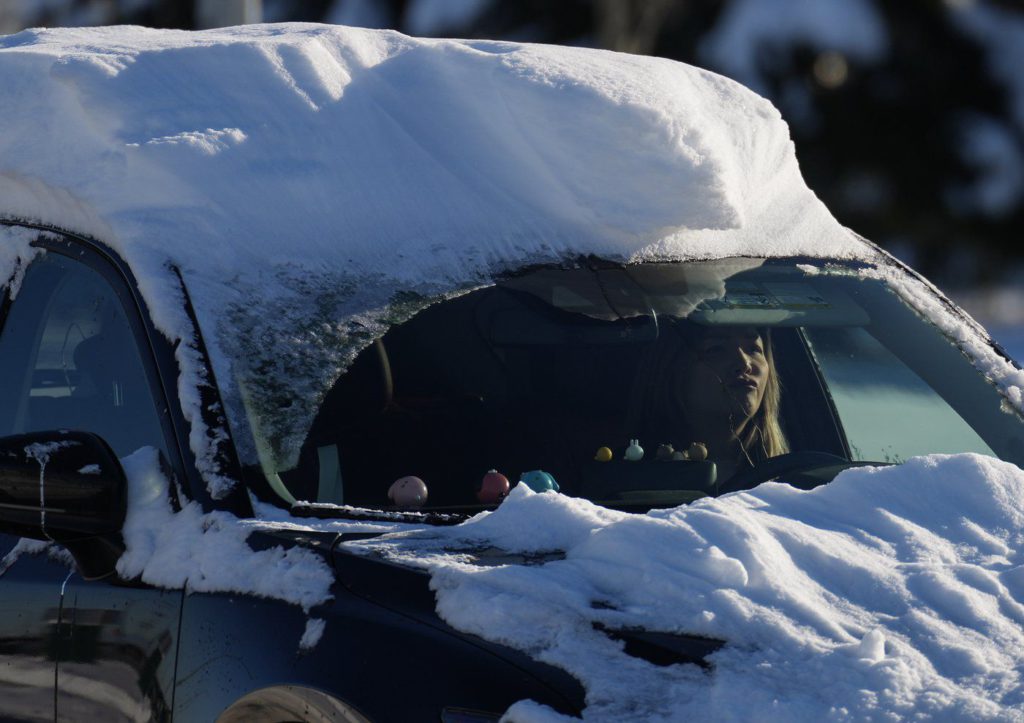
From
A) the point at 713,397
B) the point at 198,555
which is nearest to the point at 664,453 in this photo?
the point at 713,397

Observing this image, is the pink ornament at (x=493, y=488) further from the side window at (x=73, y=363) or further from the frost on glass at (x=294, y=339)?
the side window at (x=73, y=363)

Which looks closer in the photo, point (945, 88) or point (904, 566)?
point (904, 566)

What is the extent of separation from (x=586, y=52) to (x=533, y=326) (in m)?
0.96

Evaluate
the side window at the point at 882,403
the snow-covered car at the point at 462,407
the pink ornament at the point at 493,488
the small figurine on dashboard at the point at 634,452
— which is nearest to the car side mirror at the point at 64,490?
the snow-covered car at the point at 462,407

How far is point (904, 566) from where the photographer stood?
2.70m

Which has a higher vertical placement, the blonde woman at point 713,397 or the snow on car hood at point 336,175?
the snow on car hood at point 336,175

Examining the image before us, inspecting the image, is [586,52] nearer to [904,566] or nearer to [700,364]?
[700,364]

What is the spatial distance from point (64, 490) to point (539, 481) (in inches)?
35.1

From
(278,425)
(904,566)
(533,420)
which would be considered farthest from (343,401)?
(904,566)

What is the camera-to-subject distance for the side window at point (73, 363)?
3262mm

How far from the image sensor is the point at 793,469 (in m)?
3.49

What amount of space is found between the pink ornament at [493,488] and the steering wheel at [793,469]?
448 mm

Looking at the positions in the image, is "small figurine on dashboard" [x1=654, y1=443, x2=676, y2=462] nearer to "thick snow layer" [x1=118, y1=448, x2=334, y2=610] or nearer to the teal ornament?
the teal ornament

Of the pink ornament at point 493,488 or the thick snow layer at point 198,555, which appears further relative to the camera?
the pink ornament at point 493,488
